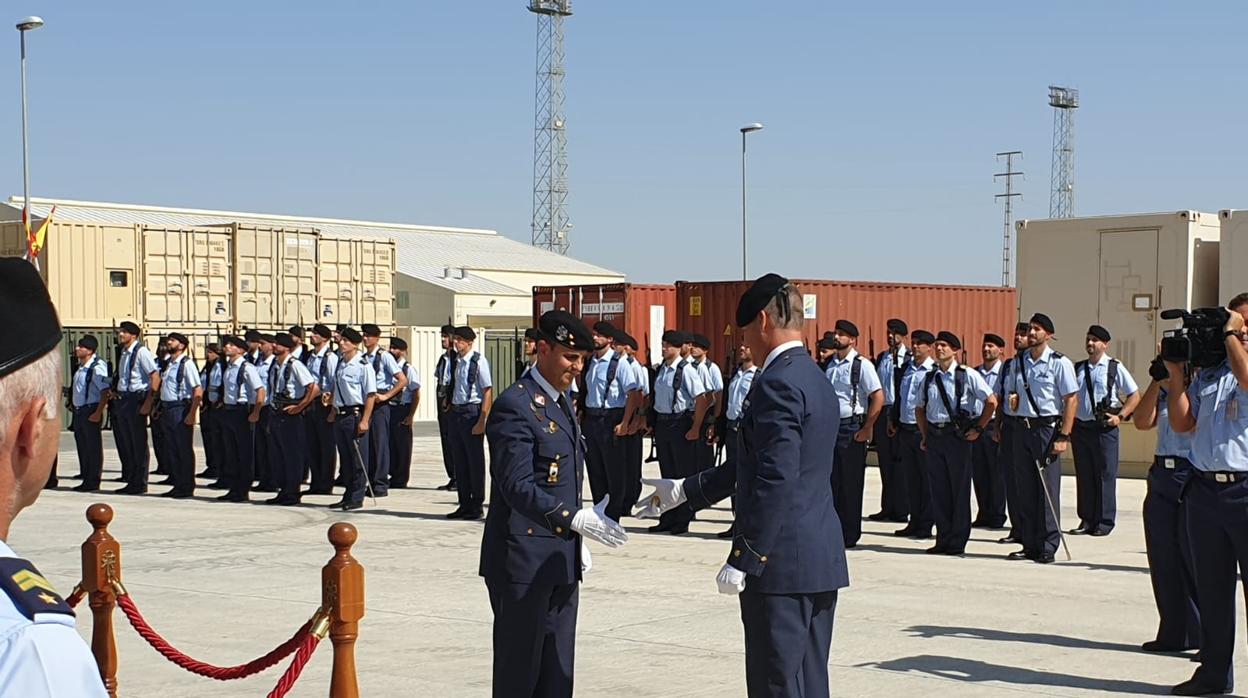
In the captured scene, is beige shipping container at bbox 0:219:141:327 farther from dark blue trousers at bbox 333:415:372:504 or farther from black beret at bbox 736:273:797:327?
black beret at bbox 736:273:797:327

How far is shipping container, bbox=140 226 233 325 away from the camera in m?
29.3

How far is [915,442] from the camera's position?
1437 cm

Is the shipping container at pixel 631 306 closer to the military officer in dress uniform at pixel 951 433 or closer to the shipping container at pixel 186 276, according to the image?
the shipping container at pixel 186 276

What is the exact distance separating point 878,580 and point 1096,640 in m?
2.55

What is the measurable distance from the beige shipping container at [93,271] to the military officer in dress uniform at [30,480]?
2824 centimetres

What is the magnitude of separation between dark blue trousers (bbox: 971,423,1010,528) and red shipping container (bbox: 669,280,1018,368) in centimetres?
861

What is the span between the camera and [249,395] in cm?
1828

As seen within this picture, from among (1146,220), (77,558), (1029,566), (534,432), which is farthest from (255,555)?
(1146,220)

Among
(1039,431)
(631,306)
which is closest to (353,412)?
(1039,431)

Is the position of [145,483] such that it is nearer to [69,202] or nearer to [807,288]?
[807,288]

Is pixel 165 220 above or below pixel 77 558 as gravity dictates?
above

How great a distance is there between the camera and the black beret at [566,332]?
5.95 meters

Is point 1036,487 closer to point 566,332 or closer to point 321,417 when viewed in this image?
point 566,332

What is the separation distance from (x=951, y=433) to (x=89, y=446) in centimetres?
1173
